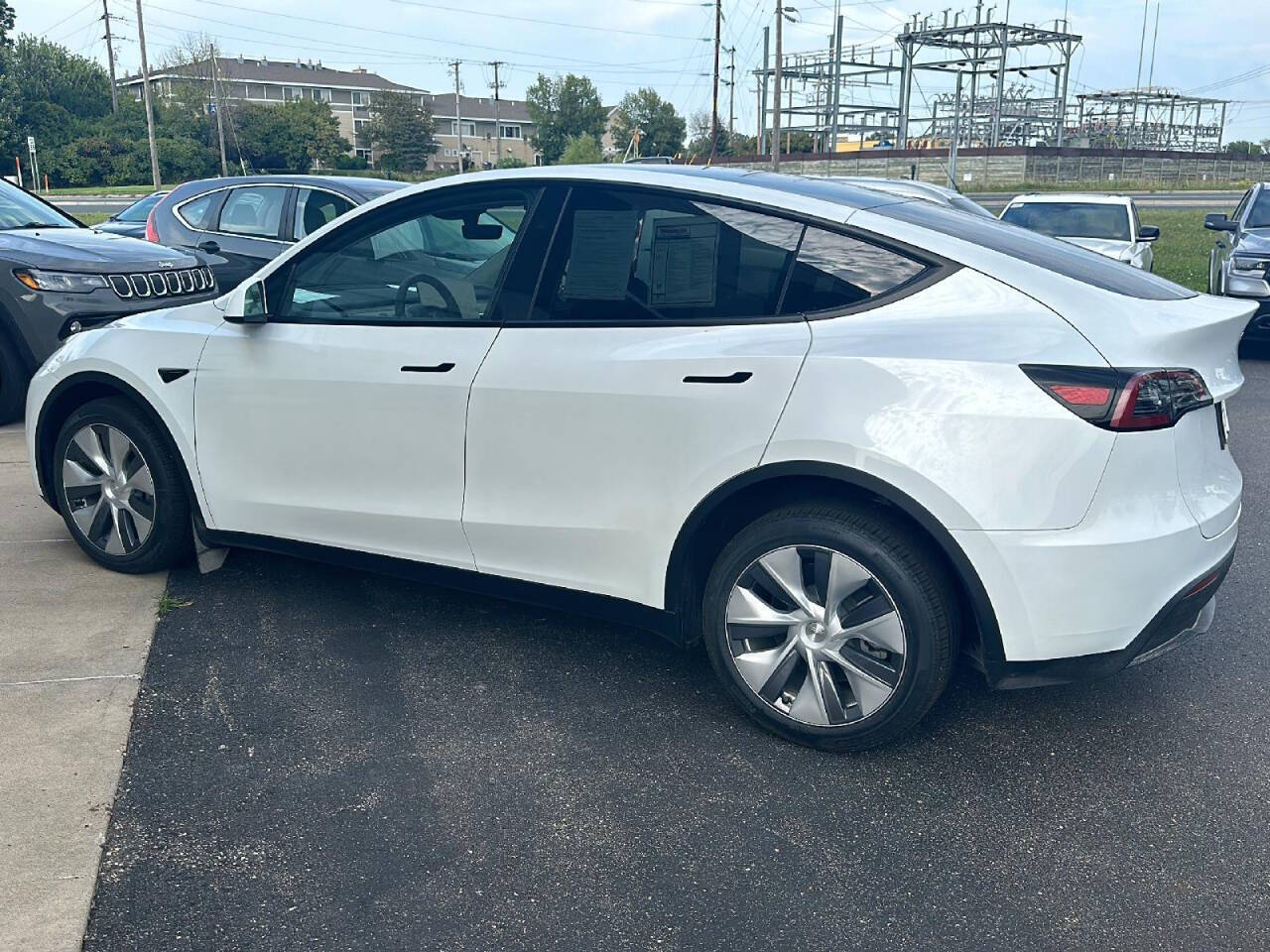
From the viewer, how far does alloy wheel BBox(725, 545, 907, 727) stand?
3283 mm

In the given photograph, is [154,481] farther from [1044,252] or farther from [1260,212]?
[1260,212]

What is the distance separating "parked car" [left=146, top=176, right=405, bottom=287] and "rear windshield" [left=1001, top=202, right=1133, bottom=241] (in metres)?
7.82

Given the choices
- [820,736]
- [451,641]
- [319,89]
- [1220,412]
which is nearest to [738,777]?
[820,736]

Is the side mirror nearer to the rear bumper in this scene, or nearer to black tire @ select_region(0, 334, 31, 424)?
the rear bumper

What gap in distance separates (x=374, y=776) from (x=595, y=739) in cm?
68

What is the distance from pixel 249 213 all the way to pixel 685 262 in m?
8.03

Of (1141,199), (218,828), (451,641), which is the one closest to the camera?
(218,828)

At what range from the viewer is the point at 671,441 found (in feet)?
11.4

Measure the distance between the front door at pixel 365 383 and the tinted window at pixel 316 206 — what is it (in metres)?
6.04

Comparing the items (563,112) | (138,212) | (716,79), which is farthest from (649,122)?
(138,212)

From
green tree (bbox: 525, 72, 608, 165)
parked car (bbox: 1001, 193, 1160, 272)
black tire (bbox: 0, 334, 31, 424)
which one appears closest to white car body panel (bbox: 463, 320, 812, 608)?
black tire (bbox: 0, 334, 31, 424)

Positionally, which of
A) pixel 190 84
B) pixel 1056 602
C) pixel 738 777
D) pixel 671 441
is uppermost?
pixel 190 84

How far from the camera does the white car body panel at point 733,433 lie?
10.1 ft

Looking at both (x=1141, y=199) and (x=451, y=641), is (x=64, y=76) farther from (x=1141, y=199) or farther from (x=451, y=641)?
(x=451, y=641)
